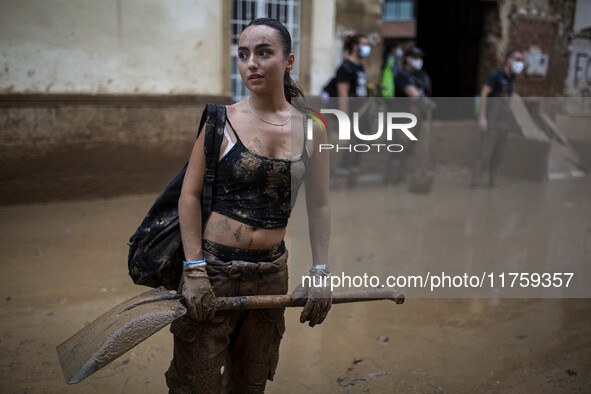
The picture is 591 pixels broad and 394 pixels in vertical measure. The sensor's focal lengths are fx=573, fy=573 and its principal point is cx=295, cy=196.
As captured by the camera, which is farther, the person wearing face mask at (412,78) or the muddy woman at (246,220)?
the person wearing face mask at (412,78)

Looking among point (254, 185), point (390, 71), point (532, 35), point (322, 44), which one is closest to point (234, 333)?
point (254, 185)

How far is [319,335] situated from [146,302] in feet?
5.90

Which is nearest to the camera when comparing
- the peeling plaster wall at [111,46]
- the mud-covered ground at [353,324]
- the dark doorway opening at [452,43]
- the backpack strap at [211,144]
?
the backpack strap at [211,144]

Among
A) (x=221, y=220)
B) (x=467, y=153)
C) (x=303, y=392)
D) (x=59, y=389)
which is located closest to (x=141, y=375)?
(x=59, y=389)

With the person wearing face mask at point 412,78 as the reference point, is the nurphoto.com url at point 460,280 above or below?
below

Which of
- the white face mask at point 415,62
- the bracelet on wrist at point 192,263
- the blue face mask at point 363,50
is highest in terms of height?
the blue face mask at point 363,50

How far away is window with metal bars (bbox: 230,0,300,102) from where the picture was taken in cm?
781

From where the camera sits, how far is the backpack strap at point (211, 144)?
2.09 m

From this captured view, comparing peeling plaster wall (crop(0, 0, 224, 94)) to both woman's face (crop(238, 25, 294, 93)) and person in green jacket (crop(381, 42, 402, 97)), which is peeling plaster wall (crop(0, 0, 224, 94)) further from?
woman's face (crop(238, 25, 294, 93))

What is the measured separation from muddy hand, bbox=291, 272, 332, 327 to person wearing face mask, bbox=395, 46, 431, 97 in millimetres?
6264

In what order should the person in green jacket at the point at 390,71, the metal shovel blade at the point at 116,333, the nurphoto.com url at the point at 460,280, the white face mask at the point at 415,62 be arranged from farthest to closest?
1. the person in green jacket at the point at 390,71
2. the white face mask at the point at 415,62
3. the nurphoto.com url at the point at 460,280
4. the metal shovel blade at the point at 116,333

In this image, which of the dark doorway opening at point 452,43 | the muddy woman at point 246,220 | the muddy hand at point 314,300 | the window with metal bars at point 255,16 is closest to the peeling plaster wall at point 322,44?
the window with metal bars at point 255,16

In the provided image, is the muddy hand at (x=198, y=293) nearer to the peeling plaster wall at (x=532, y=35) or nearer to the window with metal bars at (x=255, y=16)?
the window with metal bars at (x=255, y=16)

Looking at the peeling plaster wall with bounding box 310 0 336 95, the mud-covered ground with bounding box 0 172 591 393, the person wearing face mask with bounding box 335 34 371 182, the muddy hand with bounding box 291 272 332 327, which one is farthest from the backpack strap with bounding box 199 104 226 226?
the peeling plaster wall with bounding box 310 0 336 95
